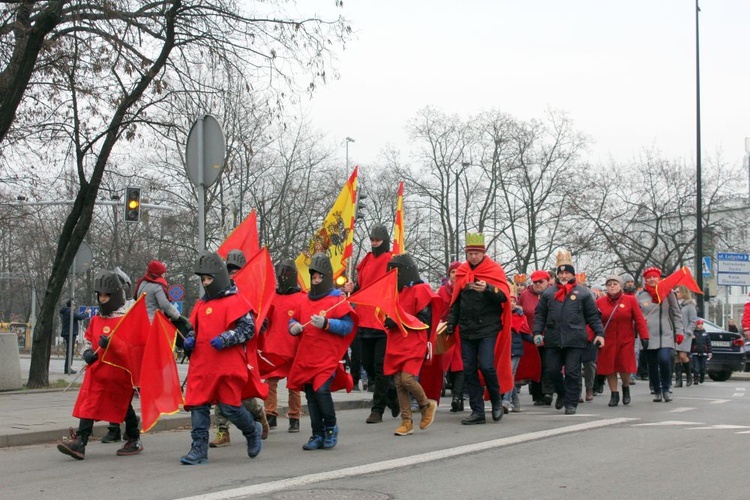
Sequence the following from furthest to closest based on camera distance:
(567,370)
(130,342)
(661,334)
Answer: (661,334), (567,370), (130,342)

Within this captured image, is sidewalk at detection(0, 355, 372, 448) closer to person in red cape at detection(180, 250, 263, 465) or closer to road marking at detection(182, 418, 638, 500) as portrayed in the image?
person in red cape at detection(180, 250, 263, 465)

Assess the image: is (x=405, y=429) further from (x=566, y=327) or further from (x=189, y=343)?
(x=566, y=327)

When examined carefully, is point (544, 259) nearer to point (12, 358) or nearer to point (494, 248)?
point (494, 248)

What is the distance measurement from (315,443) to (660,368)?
7.57 m

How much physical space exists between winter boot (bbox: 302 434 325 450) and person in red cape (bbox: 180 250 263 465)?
795mm

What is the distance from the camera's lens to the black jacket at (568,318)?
12.9 meters

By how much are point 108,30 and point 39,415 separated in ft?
20.1

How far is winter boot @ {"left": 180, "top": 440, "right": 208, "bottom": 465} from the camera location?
8445 millimetres

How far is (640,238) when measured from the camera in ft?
152

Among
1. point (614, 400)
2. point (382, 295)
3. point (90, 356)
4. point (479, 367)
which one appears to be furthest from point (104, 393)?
point (614, 400)

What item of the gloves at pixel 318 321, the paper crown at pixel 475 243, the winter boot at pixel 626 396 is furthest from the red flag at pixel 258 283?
the winter boot at pixel 626 396

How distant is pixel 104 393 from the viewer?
905 cm

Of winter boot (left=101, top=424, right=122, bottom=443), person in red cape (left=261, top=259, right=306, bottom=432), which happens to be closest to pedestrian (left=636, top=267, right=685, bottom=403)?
person in red cape (left=261, top=259, right=306, bottom=432)

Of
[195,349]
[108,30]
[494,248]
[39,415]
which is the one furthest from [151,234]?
[195,349]
